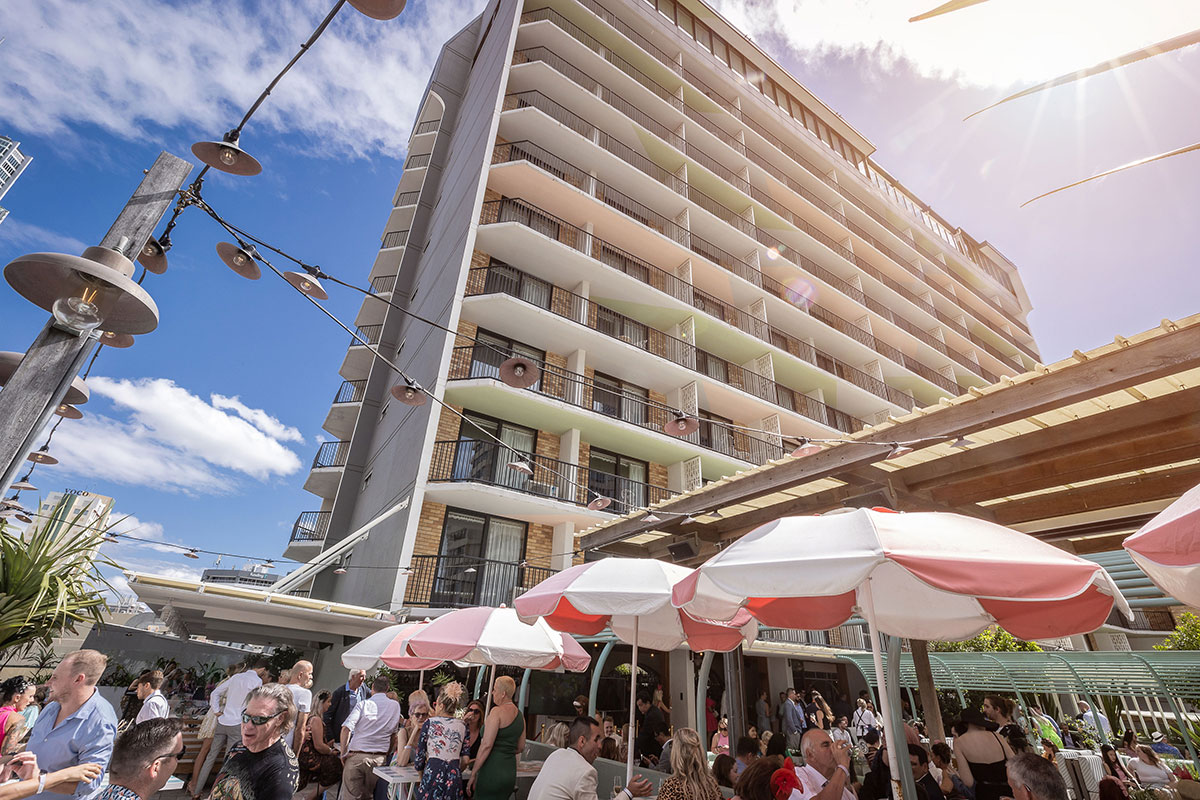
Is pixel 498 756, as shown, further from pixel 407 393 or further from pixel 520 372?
pixel 407 393

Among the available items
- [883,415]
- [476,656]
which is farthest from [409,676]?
[883,415]

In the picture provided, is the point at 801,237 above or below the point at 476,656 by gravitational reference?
above

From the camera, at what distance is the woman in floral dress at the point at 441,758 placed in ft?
17.5

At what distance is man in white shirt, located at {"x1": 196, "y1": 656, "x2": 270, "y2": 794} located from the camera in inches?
288

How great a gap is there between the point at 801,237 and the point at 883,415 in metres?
9.17

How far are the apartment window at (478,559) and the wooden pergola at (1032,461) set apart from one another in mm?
7209

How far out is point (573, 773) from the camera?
4586 mm

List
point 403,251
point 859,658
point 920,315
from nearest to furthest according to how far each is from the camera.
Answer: point 859,658, point 403,251, point 920,315

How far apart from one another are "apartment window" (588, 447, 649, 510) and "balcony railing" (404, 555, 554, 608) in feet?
10.6

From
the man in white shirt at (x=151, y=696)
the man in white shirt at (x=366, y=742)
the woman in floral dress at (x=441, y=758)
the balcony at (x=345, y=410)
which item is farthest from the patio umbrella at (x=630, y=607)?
the balcony at (x=345, y=410)

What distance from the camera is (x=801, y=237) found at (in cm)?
2595

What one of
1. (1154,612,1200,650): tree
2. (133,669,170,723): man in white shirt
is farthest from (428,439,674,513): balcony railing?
(1154,612,1200,650): tree

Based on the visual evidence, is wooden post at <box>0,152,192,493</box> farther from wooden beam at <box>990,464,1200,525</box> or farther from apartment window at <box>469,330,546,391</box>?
apartment window at <box>469,330,546,391</box>

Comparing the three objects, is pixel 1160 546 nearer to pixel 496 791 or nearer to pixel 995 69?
pixel 995 69
